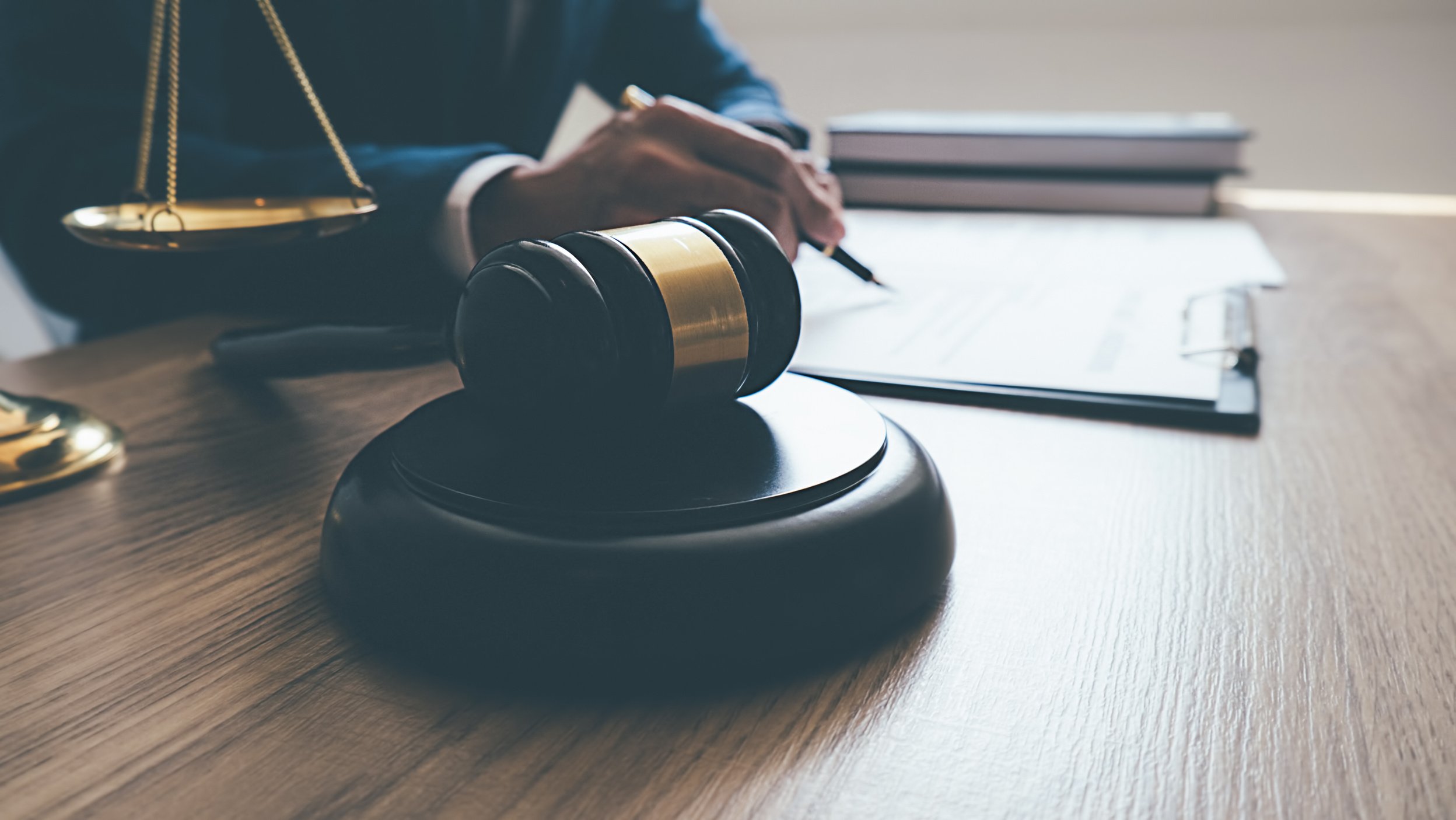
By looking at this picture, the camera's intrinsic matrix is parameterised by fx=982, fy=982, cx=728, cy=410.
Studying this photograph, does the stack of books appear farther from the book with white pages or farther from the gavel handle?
the gavel handle

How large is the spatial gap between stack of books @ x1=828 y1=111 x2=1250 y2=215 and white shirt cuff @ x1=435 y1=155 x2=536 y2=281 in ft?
2.12

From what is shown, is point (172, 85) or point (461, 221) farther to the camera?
point (461, 221)

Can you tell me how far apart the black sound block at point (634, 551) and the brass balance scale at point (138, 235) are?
0.15m

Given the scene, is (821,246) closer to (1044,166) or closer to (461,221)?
(461,221)

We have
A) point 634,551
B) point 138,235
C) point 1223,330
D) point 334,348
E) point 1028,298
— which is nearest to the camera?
point 634,551

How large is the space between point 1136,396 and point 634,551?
0.35 meters

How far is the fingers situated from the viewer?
729 millimetres

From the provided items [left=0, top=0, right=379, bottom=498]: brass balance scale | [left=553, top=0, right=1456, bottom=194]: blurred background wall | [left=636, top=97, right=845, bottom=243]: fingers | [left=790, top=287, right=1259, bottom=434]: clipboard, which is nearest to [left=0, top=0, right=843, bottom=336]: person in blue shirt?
[left=636, top=97, right=845, bottom=243]: fingers

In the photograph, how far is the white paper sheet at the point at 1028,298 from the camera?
0.58m

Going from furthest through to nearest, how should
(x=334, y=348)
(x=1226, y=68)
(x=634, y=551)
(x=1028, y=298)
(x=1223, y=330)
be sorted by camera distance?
(x=1226, y=68), (x=1028, y=298), (x=1223, y=330), (x=334, y=348), (x=634, y=551)

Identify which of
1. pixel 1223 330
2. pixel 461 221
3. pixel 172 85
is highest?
pixel 172 85

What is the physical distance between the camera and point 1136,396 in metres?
0.53

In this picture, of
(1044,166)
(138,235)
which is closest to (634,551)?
(138,235)

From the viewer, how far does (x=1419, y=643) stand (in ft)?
0.99
